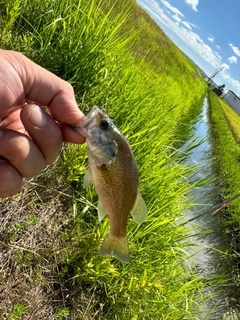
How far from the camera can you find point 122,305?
2.90m

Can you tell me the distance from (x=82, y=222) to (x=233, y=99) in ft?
270

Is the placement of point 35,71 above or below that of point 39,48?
above

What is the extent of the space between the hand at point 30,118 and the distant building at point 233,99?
268 ft

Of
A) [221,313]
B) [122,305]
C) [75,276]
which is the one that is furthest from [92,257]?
[221,313]

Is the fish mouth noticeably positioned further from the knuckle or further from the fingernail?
the knuckle

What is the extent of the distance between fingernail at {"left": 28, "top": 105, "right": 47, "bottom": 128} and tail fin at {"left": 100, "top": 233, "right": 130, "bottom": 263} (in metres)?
0.76

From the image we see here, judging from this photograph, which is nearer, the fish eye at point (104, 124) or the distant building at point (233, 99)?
the fish eye at point (104, 124)

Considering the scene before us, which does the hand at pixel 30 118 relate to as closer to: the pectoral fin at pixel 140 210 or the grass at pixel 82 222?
the pectoral fin at pixel 140 210

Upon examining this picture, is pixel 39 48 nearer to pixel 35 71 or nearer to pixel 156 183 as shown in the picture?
pixel 156 183

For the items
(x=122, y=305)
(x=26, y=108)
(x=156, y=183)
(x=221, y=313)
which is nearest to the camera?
(x=26, y=108)

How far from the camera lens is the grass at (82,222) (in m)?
2.54

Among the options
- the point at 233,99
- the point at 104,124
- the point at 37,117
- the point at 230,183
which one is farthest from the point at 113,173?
the point at 233,99

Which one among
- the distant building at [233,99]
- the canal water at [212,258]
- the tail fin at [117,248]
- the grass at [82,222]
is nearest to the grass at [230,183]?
the canal water at [212,258]

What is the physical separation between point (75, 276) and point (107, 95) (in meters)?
1.87
